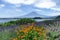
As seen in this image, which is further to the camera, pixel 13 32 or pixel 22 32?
pixel 13 32

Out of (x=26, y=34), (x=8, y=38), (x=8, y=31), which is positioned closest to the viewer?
(x=26, y=34)

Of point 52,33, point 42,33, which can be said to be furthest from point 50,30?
point 42,33

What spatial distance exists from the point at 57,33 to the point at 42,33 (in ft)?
2.50

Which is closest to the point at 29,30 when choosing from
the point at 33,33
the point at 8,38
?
the point at 33,33

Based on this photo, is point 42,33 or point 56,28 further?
point 56,28

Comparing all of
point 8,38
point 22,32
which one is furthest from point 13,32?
point 22,32

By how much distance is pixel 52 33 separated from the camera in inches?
285

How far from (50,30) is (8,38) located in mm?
1193

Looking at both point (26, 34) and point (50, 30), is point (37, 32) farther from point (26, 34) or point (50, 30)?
point (50, 30)

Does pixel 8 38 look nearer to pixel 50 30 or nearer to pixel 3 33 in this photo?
pixel 3 33

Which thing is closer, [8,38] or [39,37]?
[39,37]

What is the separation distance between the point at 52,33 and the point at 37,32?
85 cm

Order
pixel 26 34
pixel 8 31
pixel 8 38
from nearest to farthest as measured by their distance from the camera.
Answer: pixel 26 34 → pixel 8 38 → pixel 8 31

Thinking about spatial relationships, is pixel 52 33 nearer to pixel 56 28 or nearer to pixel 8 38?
pixel 56 28
